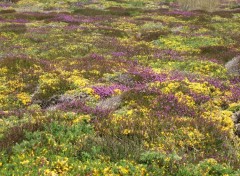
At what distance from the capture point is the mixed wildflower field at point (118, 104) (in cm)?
801

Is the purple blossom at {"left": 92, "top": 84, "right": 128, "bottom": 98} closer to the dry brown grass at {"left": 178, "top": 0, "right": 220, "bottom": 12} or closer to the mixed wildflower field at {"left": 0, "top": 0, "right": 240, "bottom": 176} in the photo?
the mixed wildflower field at {"left": 0, "top": 0, "right": 240, "bottom": 176}

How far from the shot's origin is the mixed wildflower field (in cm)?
801

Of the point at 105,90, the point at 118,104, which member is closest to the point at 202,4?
the point at 105,90

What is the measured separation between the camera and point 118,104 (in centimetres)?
1275

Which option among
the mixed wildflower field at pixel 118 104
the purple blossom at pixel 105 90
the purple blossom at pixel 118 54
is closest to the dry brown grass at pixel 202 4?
the mixed wildflower field at pixel 118 104

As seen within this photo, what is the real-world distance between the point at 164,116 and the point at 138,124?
4.62ft

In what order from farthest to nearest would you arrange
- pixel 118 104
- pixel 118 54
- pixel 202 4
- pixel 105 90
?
1. pixel 202 4
2. pixel 118 54
3. pixel 105 90
4. pixel 118 104

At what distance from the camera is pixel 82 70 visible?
17.3 meters

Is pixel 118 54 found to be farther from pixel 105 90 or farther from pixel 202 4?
pixel 202 4

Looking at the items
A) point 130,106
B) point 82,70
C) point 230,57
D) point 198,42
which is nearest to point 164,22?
point 198,42

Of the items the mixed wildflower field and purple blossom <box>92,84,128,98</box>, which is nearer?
the mixed wildflower field

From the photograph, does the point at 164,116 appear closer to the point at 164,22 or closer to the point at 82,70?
the point at 82,70

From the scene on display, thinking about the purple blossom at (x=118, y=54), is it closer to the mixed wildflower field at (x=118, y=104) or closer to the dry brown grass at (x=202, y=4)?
the mixed wildflower field at (x=118, y=104)

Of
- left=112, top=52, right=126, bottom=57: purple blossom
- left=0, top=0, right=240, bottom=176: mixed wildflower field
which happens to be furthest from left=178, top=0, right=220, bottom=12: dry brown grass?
left=112, top=52, right=126, bottom=57: purple blossom
